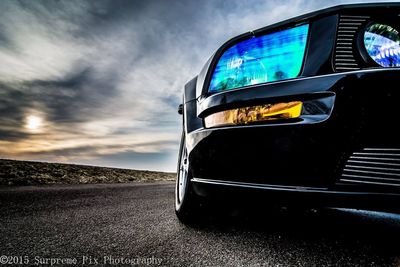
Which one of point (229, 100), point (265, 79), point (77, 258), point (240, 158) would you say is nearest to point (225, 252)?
point (240, 158)

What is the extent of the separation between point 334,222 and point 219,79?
148cm

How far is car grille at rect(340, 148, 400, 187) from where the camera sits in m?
0.93

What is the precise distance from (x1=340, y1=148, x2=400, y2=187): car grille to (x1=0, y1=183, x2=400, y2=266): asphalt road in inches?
14.6

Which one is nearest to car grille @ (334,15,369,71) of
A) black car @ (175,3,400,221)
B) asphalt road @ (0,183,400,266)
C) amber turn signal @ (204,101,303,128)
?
black car @ (175,3,400,221)

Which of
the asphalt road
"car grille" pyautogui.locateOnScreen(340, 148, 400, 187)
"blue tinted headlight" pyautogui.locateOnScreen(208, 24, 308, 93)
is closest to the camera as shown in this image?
"car grille" pyautogui.locateOnScreen(340, 148, 400, 187)

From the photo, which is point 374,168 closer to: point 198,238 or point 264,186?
point 264,186

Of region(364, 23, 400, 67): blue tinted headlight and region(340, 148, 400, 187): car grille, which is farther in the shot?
region(364, 23, 400, 67): blue tinted headlight

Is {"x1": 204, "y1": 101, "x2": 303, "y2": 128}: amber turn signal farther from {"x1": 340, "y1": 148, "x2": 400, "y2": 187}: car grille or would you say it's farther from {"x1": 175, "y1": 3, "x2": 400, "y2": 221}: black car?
{"x1": 340, "y1": 148, "x2": 400, "y2": 187}: car grille

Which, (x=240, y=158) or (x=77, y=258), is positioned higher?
(x=240, y=158)

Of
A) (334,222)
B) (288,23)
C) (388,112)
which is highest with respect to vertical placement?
(288,23)

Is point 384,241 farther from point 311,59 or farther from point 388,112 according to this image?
point 311,59

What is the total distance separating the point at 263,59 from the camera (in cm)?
126

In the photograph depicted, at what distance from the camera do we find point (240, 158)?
121 centimetres

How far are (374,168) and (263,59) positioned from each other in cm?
72
